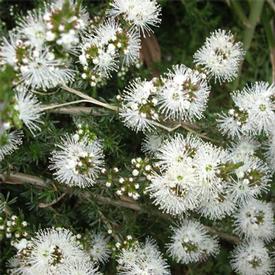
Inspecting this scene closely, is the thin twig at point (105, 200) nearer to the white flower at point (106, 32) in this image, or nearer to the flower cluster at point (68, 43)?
the flower cluster at point (68, 43)

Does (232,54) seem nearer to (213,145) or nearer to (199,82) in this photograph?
(199,82)

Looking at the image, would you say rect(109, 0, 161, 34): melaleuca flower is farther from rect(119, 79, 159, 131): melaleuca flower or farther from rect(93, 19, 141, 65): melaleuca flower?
rect(119, 79, 159, 131): melaleuca flower

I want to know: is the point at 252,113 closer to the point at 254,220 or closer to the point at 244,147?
the point at 244,147

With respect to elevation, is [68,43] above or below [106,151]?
above

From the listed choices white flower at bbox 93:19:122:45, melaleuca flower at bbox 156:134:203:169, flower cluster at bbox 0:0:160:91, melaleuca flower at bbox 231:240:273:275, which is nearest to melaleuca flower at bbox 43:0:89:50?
flower cluster at bbox 0:0:160:91

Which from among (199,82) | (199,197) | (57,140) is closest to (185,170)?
(199,197)

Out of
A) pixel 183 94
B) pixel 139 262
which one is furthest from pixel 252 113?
pixel 139 262
